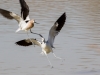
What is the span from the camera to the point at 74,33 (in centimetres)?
1677

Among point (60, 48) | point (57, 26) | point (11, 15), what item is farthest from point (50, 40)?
point (60, 48)

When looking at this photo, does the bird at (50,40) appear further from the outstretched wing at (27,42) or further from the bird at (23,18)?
the bird at (23,18)

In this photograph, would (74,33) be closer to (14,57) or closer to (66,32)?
(66,32)

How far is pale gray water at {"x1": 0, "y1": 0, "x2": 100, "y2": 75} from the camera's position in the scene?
1207 cm

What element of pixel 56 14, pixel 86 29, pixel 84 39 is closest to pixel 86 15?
pixel 56 14

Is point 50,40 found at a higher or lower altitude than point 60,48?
higher

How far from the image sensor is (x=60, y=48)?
1432 cm

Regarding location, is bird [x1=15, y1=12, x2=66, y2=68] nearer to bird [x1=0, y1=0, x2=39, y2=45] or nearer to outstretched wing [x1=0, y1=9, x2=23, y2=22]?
bird [x1=0, y1=0, x2=39, y2=45]

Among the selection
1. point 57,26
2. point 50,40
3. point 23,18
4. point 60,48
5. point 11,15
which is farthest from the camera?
point 60,48

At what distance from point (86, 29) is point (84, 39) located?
2.07m

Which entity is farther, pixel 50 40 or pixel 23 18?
pixel 23 18

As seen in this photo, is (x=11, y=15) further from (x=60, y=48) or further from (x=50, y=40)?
(x=60, y=48)

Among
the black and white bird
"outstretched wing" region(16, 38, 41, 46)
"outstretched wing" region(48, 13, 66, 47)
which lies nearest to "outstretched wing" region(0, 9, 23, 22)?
the black and white bird

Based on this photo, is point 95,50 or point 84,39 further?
point 84,39
